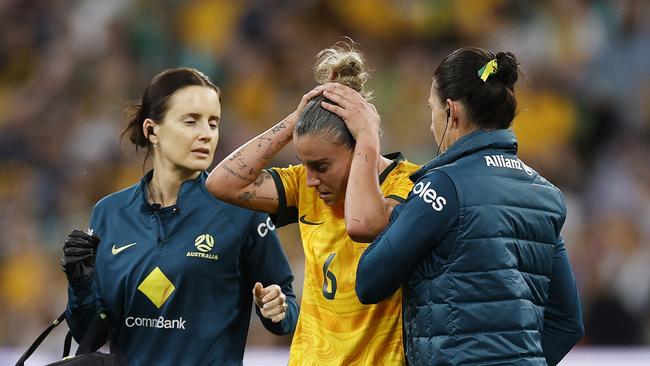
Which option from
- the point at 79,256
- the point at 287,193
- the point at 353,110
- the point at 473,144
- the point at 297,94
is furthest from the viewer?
the point at 297,94

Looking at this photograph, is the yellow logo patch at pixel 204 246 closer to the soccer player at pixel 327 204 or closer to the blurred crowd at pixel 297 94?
the soccer player at pixel 327 204

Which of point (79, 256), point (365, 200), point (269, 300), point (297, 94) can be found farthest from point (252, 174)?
point (297, 94)

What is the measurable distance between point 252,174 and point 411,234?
0.71 metres

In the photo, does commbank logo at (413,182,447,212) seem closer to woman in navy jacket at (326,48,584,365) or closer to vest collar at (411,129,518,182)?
woman in navy jacket at (326,48,584,365)

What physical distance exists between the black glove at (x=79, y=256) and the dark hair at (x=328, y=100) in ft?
2.79

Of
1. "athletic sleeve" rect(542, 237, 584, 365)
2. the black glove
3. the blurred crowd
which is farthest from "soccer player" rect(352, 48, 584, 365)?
the blurred crowd

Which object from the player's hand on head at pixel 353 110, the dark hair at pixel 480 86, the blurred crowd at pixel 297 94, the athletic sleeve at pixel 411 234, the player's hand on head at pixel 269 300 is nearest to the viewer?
the athletic sleeve at pixel 411 234

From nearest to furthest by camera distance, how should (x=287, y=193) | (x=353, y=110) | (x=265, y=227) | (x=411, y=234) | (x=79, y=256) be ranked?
1. (x=411, y=234)
2. (x=353, y=110)
3. (x=287, y=193)
4. (x=79, y=256)
5. (x=265, y=227)

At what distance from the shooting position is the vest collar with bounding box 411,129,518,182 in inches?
117

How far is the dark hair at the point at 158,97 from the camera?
3861mm

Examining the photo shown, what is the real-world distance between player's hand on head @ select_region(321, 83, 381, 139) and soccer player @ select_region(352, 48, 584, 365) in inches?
7.7

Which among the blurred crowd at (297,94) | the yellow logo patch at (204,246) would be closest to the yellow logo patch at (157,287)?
the yellow logo patch at (204,246)

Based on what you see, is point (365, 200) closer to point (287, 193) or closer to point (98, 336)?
point (287, 193)

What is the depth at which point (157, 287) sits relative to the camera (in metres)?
3.68
